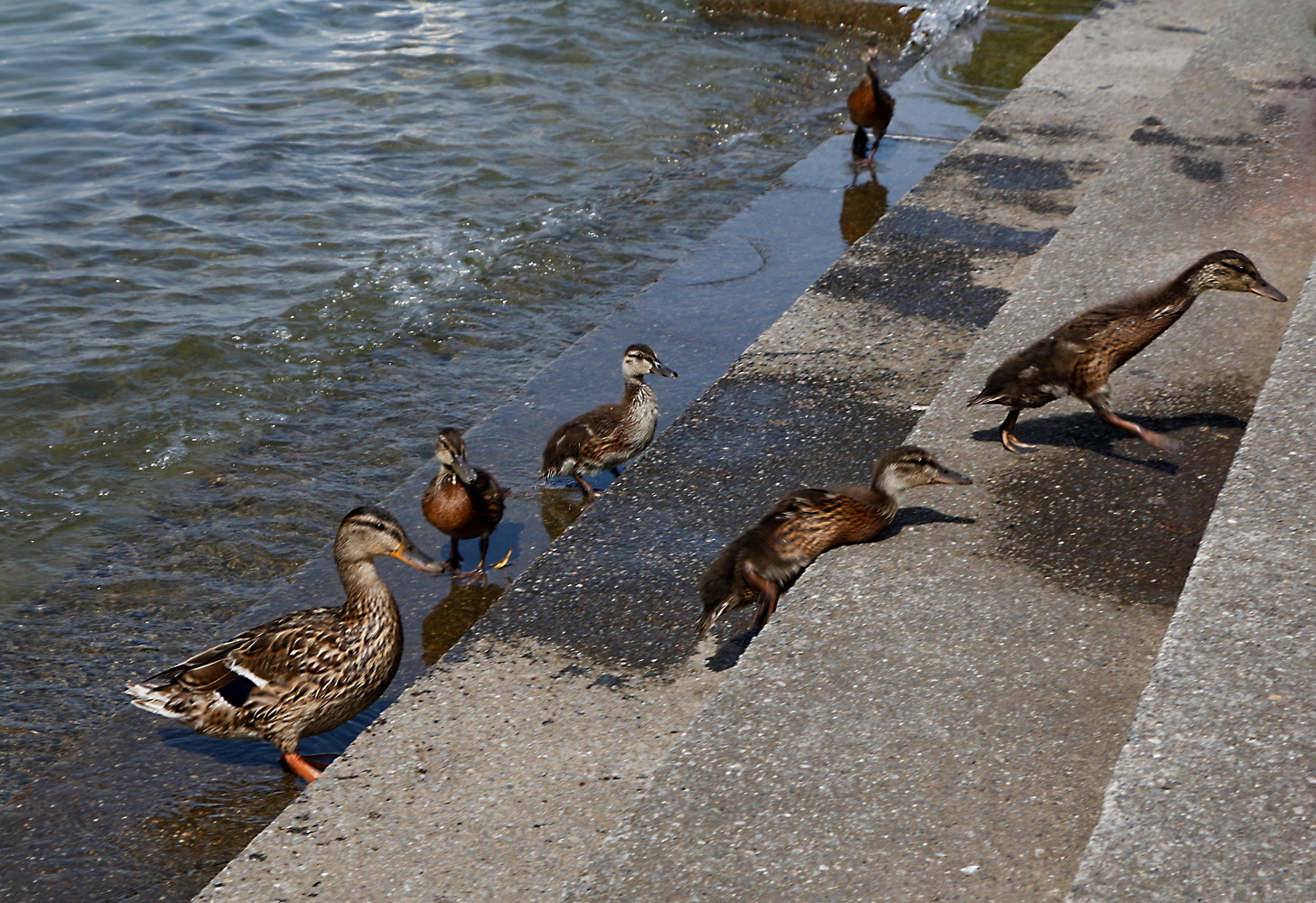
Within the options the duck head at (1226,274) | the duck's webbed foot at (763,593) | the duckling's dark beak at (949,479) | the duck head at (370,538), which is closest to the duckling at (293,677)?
the duck head at (370,538)

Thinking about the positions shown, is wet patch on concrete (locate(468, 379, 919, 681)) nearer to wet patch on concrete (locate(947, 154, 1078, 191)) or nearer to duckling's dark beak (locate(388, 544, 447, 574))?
duckling's dark beak (locate(388, 544, 447, 574))

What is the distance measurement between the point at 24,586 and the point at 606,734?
12.1 feet

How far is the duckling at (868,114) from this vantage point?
978 cm

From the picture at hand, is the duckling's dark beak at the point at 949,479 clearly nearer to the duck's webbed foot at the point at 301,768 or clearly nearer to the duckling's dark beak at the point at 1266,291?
the duckling's dark beak at the point at 1266,291

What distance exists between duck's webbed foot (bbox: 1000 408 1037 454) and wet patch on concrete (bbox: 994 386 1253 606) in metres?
0.05

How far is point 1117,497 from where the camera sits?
4328 mm

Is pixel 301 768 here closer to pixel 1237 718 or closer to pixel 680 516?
pixel 680 516

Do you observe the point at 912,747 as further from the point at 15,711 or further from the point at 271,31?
the point at 271,31

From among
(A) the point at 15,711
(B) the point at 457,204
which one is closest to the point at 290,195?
(B) the point at 457,204

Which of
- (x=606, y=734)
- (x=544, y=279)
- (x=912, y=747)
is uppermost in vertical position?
(x=912, y=747)

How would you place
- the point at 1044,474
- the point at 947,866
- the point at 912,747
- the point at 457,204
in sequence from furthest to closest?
the point at 457,204, the point at 1044,474, the point at 912,747, the point at 947,866

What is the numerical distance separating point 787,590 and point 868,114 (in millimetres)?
6691

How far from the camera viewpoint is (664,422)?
6555 millimetres

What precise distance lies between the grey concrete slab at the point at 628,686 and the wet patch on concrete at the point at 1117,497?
8.1 inches
